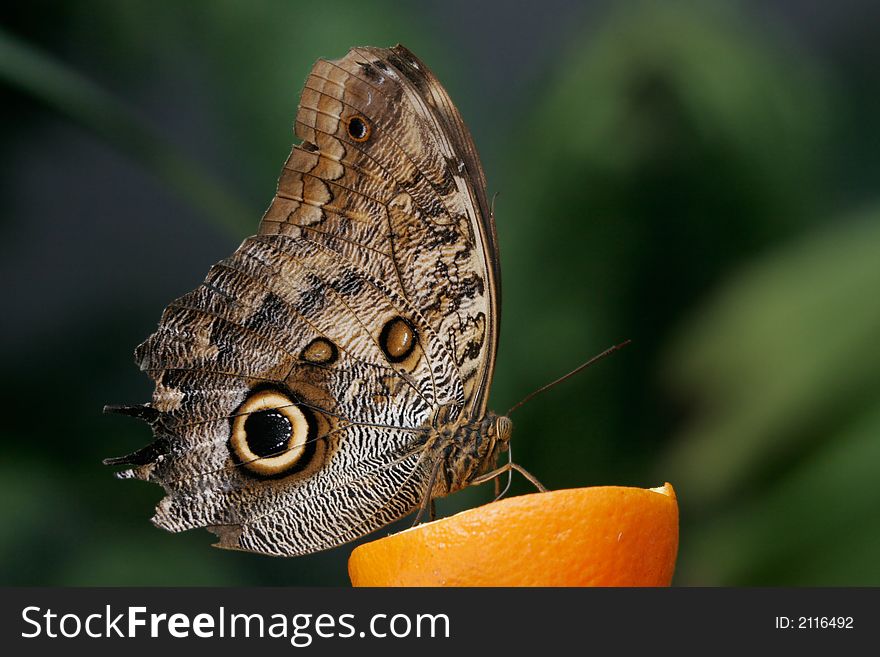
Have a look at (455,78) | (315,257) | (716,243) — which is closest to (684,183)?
(716,243)

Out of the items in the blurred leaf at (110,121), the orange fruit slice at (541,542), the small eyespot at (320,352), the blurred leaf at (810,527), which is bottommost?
the blurred leaf at (810,527)


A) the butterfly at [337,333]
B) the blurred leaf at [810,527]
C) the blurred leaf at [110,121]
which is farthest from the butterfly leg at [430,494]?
the blurred leaf at [110,121]

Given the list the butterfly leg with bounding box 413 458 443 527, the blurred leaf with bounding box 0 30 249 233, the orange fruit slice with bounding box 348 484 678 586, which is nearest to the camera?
the orange fruit slice with bounding box 348 484 678 586

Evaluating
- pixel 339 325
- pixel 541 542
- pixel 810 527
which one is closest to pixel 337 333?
pixel 339 325

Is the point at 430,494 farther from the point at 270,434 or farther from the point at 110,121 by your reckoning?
the point at 110,121

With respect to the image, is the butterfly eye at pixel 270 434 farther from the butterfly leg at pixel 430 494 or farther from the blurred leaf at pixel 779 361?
the blurred leaf at pixel 779 361

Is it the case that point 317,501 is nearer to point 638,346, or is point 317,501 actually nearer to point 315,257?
point 315,257

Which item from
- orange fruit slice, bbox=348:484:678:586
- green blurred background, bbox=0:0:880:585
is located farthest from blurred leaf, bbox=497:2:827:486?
orange fruit slice, bbox=348:484:678:586

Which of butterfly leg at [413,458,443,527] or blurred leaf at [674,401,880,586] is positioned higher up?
butterfly leg at [413,458,443,527]

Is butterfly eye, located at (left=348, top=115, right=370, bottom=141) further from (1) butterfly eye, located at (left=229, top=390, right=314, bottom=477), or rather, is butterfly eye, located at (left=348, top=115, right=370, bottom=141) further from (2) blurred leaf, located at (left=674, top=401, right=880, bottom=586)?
(2) blurred leaf, located at (left=674, top=401, right=880, bottom=586)
